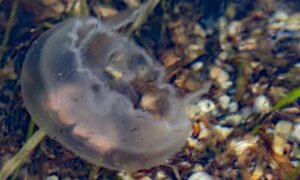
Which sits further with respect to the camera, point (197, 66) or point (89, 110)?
point (197, 66)

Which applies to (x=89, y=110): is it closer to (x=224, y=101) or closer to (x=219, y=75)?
(x=224, y=101)

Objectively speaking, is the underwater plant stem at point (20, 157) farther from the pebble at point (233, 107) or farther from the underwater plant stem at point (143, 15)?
the pebble at point (233, 107)

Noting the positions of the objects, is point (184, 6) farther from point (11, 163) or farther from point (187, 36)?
point (11, 163)

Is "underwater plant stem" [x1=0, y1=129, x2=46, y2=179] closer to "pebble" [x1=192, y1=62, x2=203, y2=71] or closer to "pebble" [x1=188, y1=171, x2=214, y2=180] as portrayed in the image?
"pebble" [x1=188, y1=171, x2=214, y2=180]

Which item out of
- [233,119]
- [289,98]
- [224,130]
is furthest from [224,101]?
[289,98]

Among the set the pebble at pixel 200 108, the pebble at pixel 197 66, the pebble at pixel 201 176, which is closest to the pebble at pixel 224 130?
the pebble at pixel 200 108

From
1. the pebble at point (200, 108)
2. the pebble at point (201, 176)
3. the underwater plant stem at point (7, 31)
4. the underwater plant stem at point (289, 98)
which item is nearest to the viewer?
the underwater plant stem at point (289, 98)

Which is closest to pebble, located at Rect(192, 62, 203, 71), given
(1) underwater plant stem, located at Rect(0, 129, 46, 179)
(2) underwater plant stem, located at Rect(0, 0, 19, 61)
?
(1) underwater plant stem, located at Rect(0, 129, 46, 179)
